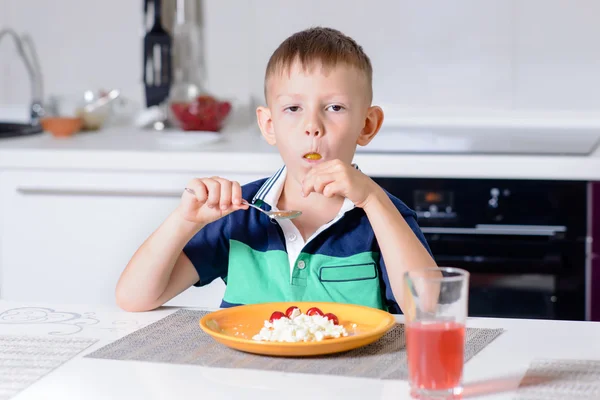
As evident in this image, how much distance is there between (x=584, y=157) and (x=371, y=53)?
72 cm

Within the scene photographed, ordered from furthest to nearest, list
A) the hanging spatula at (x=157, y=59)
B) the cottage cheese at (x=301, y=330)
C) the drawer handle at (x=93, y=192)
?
the hanging spatula at (x=157, y=59)
the drawer handle at (x=93, y=192)
the cottage cheese at (x=301, y=330)

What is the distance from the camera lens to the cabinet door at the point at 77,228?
7.42 feet

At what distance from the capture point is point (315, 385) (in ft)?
2.97

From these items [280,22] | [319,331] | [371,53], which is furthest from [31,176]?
[319,331]

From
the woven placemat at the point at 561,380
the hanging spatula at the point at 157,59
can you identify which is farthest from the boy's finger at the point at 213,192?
the hanging spatula at the point at 157,59

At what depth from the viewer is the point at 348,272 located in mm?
1369

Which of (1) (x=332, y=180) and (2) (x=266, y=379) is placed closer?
(2) (x=266, y=379)

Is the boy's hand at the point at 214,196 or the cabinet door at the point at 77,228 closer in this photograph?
the boy's hand at the point at 214,196

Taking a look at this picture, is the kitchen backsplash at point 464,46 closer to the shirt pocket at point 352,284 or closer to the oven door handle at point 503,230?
the oven door handle at point 503,230

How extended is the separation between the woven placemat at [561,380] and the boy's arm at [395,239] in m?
0.30

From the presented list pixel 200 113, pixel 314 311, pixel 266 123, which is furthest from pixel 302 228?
pixel 200 113

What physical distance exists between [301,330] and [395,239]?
30 cm

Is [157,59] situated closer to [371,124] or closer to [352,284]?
[371,124]

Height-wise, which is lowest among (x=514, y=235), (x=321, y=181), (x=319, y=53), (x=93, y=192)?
(x=514, y=235)
